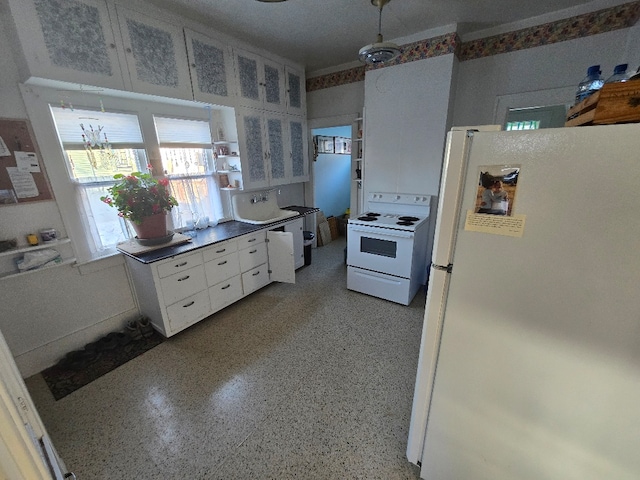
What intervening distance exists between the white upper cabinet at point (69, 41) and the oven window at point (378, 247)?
2489 mm

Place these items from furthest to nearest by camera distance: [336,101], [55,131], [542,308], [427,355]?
[336,101], [55,131], [427,355], [542,308]

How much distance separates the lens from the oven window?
8.63 feet

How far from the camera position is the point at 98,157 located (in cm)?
212

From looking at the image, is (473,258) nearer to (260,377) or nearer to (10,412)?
(10,412)

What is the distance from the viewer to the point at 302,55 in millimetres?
3143

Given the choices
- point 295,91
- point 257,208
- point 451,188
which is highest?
point 295,91

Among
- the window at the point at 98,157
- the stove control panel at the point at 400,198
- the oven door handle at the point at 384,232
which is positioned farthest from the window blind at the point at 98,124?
the stove control panel at the point at 400,198

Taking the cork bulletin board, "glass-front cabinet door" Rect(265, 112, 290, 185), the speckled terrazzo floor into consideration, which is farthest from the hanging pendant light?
the cork bulletin board

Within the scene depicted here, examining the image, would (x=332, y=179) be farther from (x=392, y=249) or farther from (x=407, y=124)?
(x=392, y=249)

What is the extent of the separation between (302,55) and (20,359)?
3963 millimetres

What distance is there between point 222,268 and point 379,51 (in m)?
2.24

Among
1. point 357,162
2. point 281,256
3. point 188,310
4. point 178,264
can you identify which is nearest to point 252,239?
point 281,256

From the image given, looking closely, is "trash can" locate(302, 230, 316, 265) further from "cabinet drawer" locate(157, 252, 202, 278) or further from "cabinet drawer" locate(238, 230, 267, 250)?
"cabinet drawer" locate(157, 252, 202, 278)

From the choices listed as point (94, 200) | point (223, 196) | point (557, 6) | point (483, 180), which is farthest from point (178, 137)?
point (557, 6)
